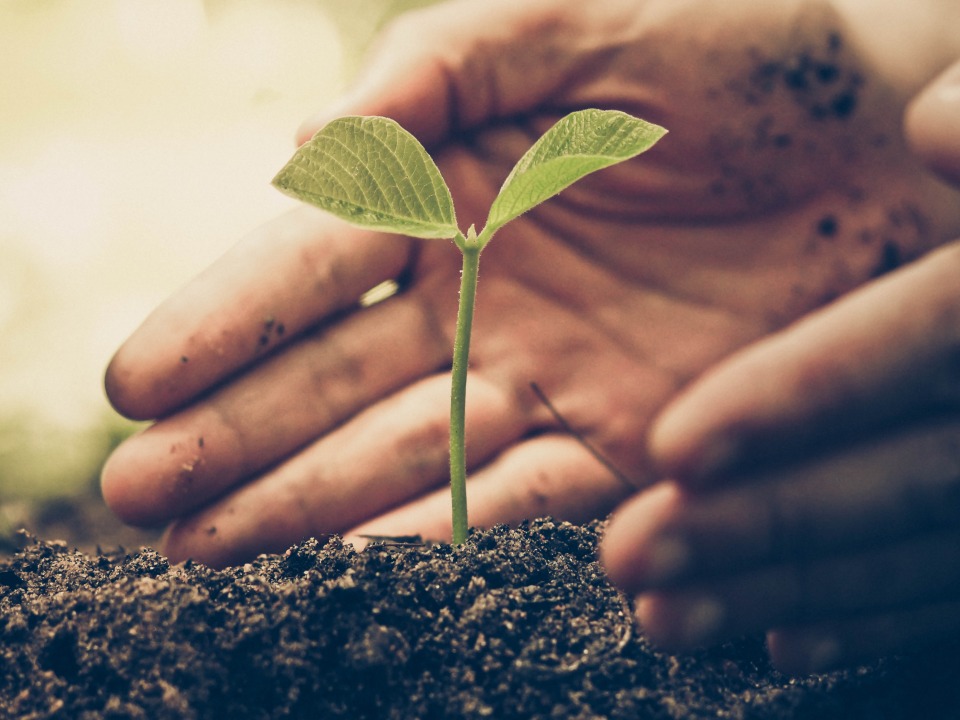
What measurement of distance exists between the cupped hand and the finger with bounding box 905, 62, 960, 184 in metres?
0.46

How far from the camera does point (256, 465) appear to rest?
138 cm

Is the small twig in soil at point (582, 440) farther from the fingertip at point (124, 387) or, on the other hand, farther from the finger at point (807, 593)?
the fingertip at point (124, 387)

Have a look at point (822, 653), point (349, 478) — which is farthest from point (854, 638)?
point (349, 478)

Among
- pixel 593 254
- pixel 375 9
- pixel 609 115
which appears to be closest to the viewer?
pixel 609 115

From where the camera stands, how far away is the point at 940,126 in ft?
2.49

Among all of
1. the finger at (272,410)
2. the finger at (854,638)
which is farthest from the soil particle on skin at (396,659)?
the finger at (272,410)

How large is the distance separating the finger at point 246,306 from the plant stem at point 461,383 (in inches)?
22.7

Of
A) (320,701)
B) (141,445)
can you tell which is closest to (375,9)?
(141,445)

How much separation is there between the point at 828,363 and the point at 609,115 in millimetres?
408

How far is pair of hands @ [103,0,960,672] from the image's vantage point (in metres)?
1.25

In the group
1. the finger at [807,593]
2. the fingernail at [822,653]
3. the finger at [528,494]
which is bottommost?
the fingernail at [822,653]

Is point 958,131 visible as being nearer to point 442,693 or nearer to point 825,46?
point 825,46

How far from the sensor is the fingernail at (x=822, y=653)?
2.61 feet

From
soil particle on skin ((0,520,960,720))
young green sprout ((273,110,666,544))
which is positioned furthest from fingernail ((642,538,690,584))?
young green sprout ((273,110,666,544))
